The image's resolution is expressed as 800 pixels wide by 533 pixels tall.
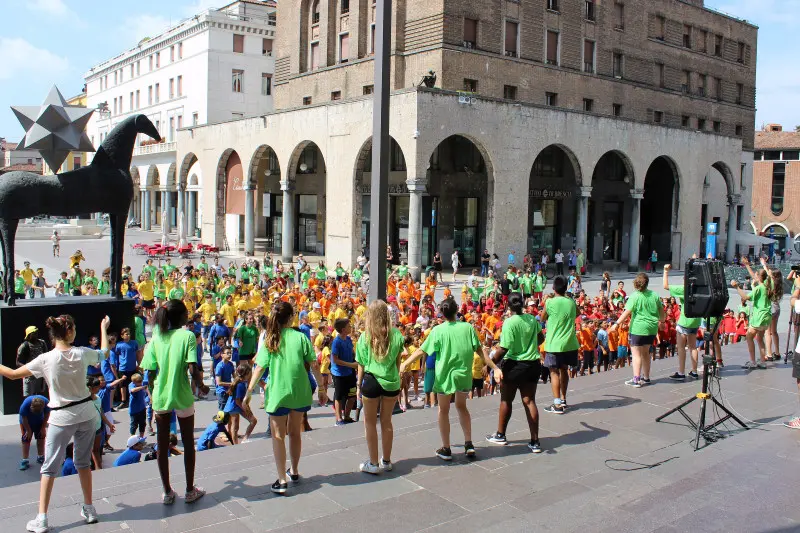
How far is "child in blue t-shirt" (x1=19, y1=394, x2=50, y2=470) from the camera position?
855 cm

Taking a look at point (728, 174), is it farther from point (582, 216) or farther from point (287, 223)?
point (287, 223)

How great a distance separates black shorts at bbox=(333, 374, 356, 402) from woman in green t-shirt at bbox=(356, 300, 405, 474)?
10.9 ft

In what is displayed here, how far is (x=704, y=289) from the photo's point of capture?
335 inches

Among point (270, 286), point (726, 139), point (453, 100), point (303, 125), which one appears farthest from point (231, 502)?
point (726, 139)

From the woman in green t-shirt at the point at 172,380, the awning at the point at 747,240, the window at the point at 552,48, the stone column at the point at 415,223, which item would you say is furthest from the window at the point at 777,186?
the woman in green t-shirt at the point at 172,380

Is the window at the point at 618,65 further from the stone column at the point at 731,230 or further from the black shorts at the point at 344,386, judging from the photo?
the black shorts at the point at 344,386

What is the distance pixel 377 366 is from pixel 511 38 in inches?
1347

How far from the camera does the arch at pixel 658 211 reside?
150ft

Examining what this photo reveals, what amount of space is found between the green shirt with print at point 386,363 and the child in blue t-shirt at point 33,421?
4346 millimetres

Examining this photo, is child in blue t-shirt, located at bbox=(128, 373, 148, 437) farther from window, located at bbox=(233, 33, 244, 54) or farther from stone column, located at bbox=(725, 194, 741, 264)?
window, located at bbox=(233, 33, 244, 54)

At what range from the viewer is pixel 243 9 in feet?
185

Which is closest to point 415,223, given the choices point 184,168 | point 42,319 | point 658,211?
point 42,319

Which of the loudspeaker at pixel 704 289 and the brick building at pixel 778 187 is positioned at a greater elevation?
the brick building at pixel 778 187

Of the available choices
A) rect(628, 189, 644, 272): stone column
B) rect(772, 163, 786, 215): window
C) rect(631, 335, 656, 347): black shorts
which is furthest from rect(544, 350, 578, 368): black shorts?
rect(772, 163, 786, 215): window
